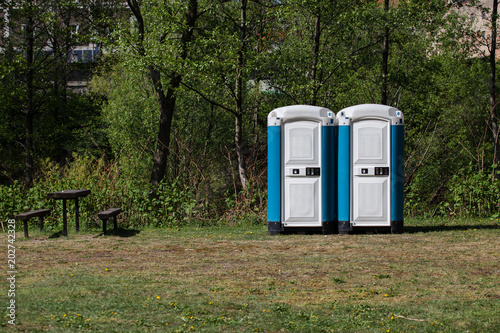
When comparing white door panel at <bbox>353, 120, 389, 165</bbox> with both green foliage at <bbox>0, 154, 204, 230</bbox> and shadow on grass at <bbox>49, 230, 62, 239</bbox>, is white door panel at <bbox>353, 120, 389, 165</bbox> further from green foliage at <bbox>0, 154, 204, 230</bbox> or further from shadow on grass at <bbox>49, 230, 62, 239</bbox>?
shadow on grass at <bbox>49, 230, 62, 239</bbox>

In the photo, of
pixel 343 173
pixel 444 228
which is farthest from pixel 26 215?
→ pixel 444 228

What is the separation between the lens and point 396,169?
9773 mm

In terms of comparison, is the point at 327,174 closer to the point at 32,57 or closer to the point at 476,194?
the point at 476,194

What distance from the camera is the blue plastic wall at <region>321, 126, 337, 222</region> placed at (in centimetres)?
990

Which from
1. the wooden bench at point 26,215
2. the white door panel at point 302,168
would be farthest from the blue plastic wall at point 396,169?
the wooden bench at point 26,215

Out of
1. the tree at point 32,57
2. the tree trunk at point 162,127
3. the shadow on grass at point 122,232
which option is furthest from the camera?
the tree at point 32,57

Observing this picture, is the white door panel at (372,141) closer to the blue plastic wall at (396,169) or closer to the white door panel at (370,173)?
the white door panel at (370,173)

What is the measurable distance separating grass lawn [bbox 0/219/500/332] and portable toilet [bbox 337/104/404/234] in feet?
1.22

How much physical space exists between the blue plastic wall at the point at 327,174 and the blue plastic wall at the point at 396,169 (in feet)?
Result: 3.28

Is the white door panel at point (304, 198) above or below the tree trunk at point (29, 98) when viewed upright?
below

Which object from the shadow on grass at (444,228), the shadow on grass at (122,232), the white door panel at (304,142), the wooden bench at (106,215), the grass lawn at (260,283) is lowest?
the grass lawn at (260,283)

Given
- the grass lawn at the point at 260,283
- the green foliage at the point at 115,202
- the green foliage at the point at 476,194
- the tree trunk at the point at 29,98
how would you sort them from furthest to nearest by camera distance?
the tree trunk at the point at 29,98
the green foliage at the point at 115,202
the green foliage at the point at 476,194
the grass lawn at the point at 260,283

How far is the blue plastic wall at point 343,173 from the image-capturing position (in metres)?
9.89

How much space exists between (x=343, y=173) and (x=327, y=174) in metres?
0.28
